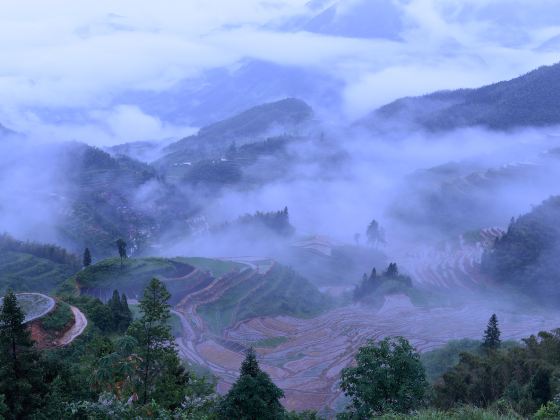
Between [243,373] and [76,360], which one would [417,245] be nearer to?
[76,360]

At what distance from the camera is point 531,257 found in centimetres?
9025

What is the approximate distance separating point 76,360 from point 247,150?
165092mm

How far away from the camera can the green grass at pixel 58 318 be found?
3650 cm

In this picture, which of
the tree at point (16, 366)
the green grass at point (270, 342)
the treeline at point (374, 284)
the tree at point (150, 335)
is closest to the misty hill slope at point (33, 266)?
the green grass at point (270, 342)

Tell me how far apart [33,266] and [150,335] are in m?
73.6

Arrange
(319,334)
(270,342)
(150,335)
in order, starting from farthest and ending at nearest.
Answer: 1. (319,334)
2. (270,342)
3. (150,335)

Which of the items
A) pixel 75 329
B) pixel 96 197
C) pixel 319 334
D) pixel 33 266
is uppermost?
pixel 96 197

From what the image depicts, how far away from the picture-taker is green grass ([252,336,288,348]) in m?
58.6

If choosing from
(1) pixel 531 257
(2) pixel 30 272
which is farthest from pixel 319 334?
(2) pixel 30 272

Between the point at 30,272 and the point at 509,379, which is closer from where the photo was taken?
the point at 509,379

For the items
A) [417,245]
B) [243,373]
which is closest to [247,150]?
[417,245]

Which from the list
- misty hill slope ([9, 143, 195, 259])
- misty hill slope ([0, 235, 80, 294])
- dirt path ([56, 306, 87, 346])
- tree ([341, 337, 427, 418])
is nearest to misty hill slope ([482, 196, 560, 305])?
tree ([341, 337, 427, 418])

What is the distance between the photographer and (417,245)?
376 feet

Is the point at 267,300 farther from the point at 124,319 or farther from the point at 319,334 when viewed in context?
the point at 124,319
